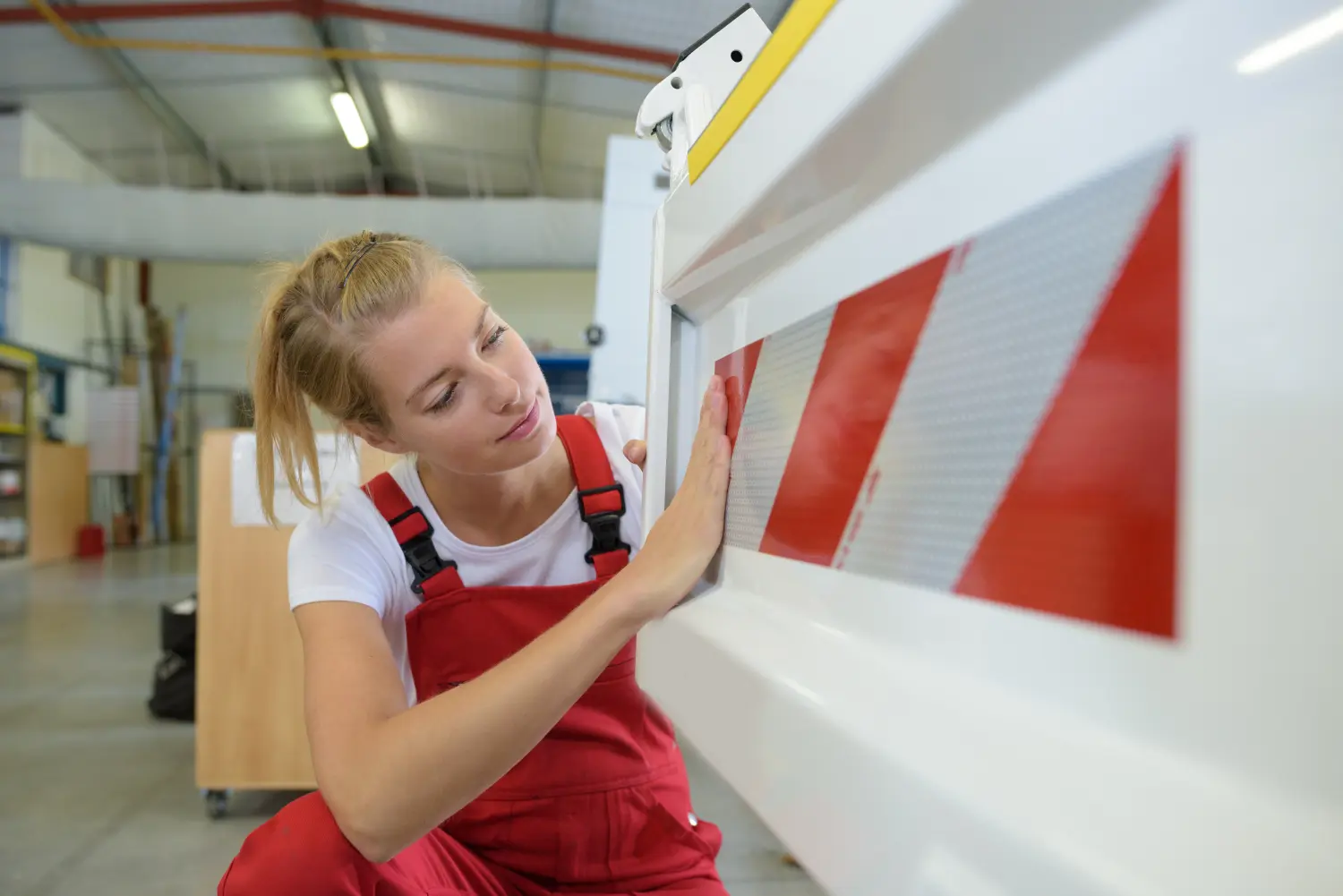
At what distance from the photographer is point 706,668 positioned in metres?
0.57

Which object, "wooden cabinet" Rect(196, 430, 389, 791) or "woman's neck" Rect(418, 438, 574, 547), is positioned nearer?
"woman's neck" Rect(418, 438, 574, 547)

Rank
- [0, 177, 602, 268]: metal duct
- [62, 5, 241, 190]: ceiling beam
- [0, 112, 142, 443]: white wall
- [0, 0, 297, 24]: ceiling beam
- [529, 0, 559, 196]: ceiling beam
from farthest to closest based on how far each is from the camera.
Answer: [0, 112, 142, 443]: white wall
[62, 5, 241, 190]: ceiling beam
[529, 0, 559, 196]: ceiling beam
[0, 0, 297, 24]: ceiling beam
[0, 177, 602, 268]: metal duct

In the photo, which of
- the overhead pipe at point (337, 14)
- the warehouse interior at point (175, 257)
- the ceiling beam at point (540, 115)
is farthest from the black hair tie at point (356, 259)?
the ceiling beam at point (540, 115)

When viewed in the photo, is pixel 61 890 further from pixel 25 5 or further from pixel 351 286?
pixel 25 5

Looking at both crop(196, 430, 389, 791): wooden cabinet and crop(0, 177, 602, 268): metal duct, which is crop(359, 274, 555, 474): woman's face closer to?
crop(196, 430, 389, 791): wooden cabinet

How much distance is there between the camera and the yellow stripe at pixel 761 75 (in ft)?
1.51

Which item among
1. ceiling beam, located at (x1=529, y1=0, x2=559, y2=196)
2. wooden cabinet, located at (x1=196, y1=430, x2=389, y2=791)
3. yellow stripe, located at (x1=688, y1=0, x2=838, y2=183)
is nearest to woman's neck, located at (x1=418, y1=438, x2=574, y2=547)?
yellow stripe, located at (x1=688, y1=0, x2=838, y2=183)

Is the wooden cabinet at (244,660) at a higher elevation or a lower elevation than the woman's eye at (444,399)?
lower

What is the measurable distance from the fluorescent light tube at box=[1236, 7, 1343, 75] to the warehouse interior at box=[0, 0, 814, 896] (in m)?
1.08

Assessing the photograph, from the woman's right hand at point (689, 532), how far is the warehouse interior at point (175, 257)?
70 cm

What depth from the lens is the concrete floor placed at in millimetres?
1725

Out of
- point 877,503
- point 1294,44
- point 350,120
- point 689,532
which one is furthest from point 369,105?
point 1294,44

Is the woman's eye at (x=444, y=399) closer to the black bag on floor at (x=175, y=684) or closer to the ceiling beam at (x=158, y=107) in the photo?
the black bag on floor at (x=175, y=684)

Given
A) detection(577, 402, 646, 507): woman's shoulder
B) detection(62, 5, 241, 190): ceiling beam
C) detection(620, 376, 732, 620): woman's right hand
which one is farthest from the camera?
detection(62, 5, 241, 190): ceiling beam
